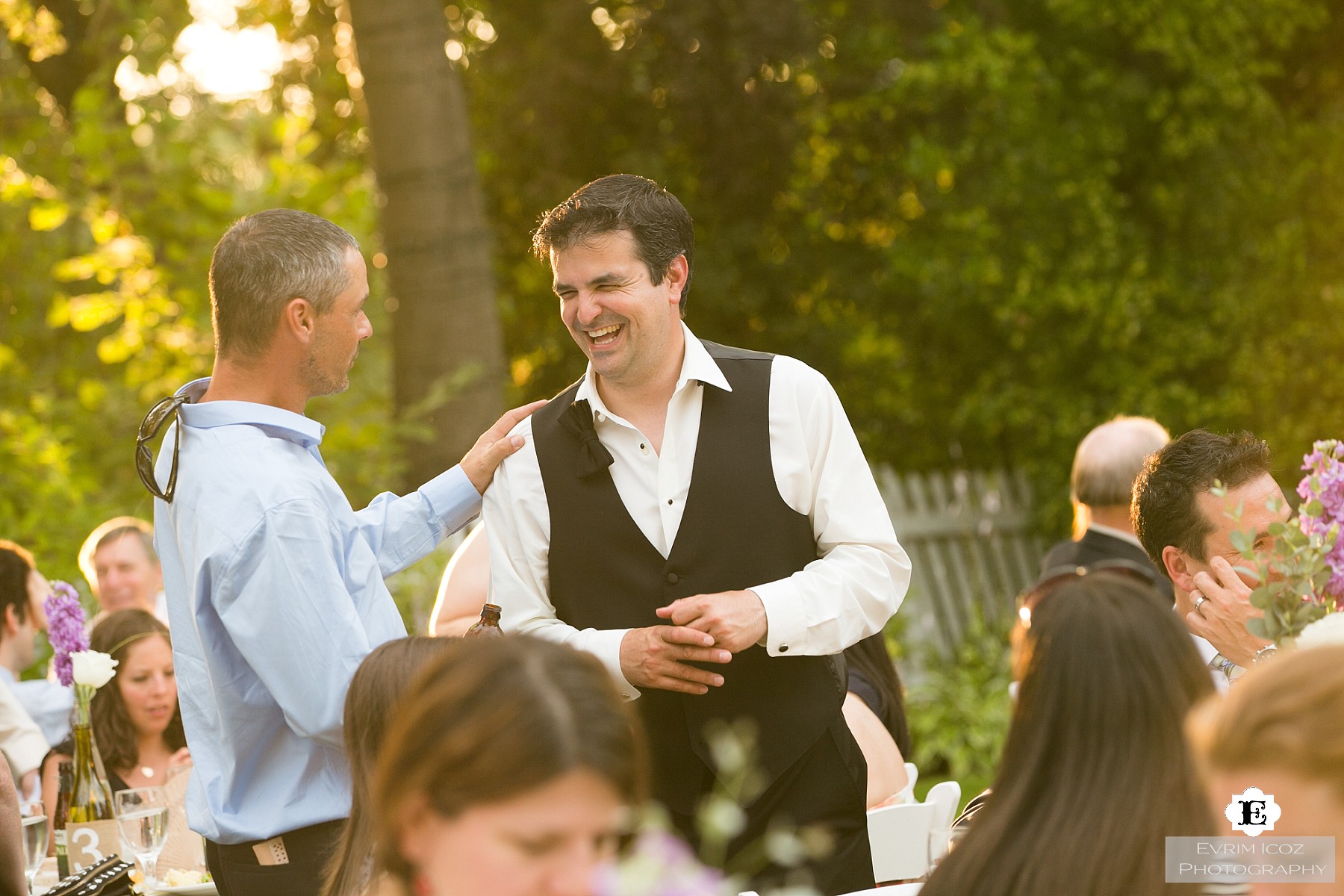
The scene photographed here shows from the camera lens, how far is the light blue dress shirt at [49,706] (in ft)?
16.0

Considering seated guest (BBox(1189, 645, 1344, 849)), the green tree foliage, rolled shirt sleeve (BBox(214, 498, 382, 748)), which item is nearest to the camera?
seated guest (BBox(1189, 645, 1344, 849))

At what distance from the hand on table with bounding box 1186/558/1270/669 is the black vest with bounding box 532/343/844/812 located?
0.72 metres

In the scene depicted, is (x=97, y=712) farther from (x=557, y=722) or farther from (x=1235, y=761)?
(x=1235, y=761)

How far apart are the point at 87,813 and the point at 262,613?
114cm

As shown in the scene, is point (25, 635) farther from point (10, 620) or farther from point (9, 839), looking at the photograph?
point (9, 839)

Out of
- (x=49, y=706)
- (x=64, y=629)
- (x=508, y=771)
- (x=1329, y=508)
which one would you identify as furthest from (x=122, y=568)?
(x=1329, y=508)

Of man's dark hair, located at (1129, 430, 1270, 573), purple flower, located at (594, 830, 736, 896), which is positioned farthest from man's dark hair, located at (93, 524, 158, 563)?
purple flower, located at (594, 830, 736, 896)

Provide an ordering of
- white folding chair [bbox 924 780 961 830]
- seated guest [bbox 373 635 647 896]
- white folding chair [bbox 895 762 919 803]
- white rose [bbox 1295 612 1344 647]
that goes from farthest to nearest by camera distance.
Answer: white folding chair [bbox 895 762 919 803], white folding chair [bbox 924 780 961 830], white rose [bbox 1295 612 1344 647], seated guest [bbox 373 635 647 896]

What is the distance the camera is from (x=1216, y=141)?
901cm

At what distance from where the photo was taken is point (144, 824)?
116 inches

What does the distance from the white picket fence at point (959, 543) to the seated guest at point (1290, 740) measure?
6.73 m

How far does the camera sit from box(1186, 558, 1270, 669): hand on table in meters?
2.54

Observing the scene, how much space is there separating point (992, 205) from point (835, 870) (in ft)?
21.5

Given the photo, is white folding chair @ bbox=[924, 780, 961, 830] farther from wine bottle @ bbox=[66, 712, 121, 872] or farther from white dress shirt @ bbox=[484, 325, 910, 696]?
wine bottle @ bbox=[66, 712, 121, 872]
